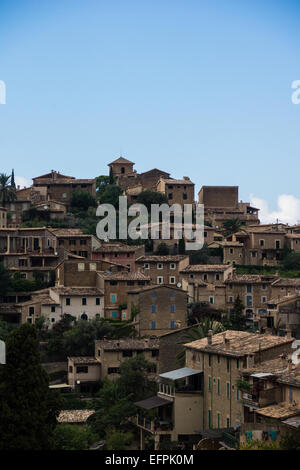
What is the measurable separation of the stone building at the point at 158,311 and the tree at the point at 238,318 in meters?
3.47

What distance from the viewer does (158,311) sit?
234ft

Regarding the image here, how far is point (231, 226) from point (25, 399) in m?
58.5

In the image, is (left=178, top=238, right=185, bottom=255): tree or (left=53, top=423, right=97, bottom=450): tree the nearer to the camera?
(left=53, top=423, right=97, bottom=450): tree

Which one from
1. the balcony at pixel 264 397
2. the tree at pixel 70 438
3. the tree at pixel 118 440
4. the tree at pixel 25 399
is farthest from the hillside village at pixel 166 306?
the tree at pixel 25 399

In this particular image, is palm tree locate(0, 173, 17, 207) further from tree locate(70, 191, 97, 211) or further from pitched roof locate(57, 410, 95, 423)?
pitched roof locate(57, 410, 95, 423)

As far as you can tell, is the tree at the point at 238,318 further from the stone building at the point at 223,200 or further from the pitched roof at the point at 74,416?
the stone building at the point at 223,200

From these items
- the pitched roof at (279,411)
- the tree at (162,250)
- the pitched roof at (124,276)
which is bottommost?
the pitched roof at (279,411)

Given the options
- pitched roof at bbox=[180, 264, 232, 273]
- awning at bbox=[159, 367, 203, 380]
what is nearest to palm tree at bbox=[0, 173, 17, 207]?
pitched roof at bbox=[180, 264, 232, 273]

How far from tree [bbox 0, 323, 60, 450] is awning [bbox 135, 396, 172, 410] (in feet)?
26.1

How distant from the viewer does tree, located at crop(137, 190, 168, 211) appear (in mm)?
106250

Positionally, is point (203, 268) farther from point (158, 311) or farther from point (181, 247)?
point (158, 311)

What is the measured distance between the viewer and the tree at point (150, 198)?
106 meters

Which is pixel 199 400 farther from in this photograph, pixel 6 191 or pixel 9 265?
pixel 6 191

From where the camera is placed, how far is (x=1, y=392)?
43.5m
